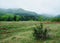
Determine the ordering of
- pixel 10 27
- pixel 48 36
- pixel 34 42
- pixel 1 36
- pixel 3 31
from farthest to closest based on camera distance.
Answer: pixel 10 27, pixel 3 31, pixel 1 36, pixel 48 36, pixel 34 42

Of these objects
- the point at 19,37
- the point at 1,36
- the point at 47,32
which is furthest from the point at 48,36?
the point at 1,36

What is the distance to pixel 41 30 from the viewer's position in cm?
1238

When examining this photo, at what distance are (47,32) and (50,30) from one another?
1.09m

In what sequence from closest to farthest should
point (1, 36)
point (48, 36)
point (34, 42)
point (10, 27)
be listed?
point (34, 42), point (48, 36), point (1, 36), point (10, 27)

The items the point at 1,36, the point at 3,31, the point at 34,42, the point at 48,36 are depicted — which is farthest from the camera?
the point at 3,31

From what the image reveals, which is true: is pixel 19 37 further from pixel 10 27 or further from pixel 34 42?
pixel 10 27

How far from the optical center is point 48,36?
1191cm

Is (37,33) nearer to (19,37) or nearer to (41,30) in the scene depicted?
(41,30)

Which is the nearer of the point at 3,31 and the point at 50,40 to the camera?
the point at 50,40

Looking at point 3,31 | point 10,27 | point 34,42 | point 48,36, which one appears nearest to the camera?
point 34,42

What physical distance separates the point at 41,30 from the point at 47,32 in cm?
49

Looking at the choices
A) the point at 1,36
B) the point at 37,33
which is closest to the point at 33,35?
the point at 37,33

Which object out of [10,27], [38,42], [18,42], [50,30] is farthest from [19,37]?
[10,27]

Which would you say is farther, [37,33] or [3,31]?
[3,31]
